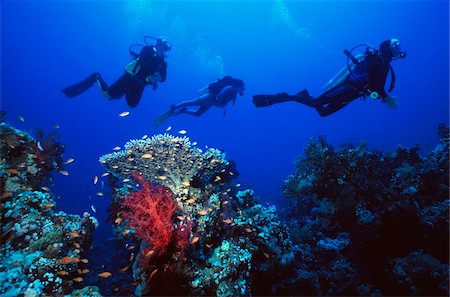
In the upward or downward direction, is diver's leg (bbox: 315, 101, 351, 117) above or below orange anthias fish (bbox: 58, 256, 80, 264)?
above

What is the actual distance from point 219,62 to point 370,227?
97293mm

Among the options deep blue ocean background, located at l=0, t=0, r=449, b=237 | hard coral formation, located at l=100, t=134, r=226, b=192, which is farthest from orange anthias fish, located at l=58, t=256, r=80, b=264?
deep blue ocean background, located at l=0, t=0, r=449, b=237

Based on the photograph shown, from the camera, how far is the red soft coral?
13.3 feet

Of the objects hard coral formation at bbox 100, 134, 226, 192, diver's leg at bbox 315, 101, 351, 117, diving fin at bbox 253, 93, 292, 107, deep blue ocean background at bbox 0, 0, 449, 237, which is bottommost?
hard coral formation at bbox 100, 134, 226, 192

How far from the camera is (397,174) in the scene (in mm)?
7344

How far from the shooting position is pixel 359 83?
7.37 metres

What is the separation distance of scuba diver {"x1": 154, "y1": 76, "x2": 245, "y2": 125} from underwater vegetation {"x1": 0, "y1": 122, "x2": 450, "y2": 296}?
220 inches

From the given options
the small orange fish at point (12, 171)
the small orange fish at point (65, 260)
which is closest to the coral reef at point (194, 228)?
the small orange fish at point (65, 260)

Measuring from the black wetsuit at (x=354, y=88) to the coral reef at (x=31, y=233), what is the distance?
5859mm

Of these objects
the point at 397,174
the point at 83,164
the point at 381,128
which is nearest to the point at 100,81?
the point at 397,174

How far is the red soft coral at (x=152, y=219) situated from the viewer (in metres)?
4.05

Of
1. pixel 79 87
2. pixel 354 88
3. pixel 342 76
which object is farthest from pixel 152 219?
pixel 79 87

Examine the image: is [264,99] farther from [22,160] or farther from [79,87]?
[79,87]

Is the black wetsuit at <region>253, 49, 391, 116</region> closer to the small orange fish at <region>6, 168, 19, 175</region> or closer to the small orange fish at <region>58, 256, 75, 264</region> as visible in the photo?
the small orange fish at <region>58, 256, 75, 264</region>
